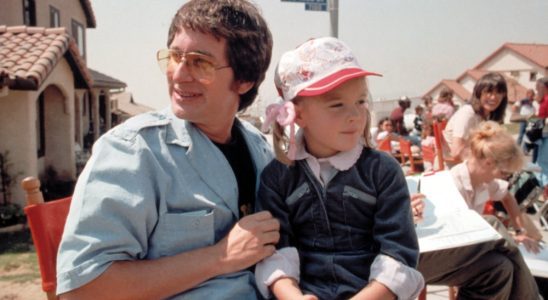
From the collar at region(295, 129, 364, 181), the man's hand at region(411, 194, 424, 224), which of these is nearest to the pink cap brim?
the collar at region(295, 129, 364, 181)

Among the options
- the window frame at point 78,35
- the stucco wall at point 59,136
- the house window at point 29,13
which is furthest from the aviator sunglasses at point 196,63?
the window frame at point 78,35

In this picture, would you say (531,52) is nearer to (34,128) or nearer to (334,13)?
(334,13)

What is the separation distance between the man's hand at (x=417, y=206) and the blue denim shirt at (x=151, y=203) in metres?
0.94

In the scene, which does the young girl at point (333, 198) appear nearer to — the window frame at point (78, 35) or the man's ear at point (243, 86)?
the man's ear at point (243, 86)

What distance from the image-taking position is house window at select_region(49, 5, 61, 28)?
1555 centimetres

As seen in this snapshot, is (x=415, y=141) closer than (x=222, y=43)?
No

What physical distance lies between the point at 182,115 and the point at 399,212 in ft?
2.76

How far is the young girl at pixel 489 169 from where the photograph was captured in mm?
3055

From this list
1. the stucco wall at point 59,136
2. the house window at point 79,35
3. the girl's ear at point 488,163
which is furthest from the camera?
the house window at point 79,35

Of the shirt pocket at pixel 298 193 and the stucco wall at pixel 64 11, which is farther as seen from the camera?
the stucco wall at pixel 64 11

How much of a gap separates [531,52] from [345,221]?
58506 mm

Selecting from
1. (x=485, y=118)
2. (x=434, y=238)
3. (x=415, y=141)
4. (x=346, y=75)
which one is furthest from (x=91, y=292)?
(x=415, y=141)

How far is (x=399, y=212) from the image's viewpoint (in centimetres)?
167

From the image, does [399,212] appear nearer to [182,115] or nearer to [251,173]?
[251,173]
